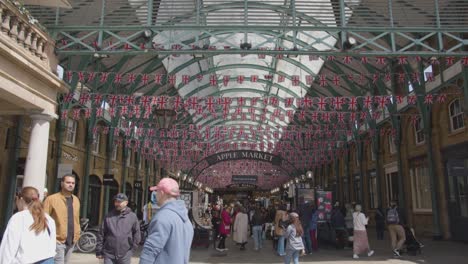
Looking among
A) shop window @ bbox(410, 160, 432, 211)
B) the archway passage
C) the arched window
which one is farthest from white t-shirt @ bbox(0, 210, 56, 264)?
the archway passage

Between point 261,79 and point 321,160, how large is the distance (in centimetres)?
1348

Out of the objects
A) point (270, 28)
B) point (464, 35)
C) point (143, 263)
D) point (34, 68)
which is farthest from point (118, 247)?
point (464, 35)

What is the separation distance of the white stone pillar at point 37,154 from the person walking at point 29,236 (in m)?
5.17

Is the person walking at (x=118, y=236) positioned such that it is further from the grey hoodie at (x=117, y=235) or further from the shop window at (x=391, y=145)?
the shop window at (x=391, y=145)

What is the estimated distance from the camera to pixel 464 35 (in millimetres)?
16344

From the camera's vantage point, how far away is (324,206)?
17.0 m

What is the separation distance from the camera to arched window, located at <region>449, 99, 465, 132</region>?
54.2 feet

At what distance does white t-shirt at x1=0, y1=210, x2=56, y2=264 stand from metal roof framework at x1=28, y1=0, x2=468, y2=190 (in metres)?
7.47

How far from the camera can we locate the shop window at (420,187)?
764 inches

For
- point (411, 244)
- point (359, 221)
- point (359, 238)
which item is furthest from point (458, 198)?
point (359, 238)

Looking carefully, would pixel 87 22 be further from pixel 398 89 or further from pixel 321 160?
pixel 321 160

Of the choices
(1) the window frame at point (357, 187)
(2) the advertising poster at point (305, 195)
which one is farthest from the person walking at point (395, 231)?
(1) the window frame at point (357, 187)

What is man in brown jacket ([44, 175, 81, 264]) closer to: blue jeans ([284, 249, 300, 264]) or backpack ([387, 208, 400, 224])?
blue jeans ([284, 249, 300, 264])

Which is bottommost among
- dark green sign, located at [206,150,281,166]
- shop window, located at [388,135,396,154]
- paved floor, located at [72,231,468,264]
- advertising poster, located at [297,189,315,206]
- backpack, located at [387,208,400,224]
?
paved floor, located at [72,231,468,264]
